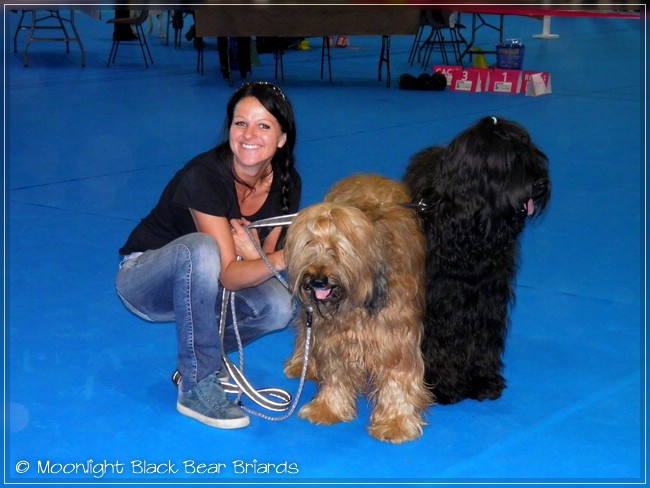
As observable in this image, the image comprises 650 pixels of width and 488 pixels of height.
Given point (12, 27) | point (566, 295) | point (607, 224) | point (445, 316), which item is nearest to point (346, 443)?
point (445, 316)

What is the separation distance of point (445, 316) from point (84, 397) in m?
1.36

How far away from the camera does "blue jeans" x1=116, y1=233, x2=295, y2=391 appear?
3.07 m

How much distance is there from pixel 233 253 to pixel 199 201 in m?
0.22

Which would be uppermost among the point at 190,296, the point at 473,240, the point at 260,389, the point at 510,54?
A: the point at 510,54

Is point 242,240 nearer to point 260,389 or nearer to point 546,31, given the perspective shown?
point 260,389

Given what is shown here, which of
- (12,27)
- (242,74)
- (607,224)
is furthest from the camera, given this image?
(12,27)

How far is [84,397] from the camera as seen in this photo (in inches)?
130

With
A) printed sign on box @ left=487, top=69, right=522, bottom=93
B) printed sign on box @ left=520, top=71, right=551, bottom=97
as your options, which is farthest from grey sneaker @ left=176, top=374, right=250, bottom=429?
printed sign on box @ left=487, top=69, right=522, bottom=93

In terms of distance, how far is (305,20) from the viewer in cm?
1061

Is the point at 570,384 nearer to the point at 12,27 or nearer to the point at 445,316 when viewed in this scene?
the point at 445,316

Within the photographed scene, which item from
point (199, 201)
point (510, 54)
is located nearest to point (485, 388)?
point (199, 201)

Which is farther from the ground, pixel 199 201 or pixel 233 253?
pixel 199 201

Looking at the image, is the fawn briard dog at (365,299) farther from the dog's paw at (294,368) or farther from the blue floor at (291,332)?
the dog's paw at (294,368)

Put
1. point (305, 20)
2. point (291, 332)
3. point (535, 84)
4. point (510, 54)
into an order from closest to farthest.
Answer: point (291, 332) < point (535, 84) < point (305, 20) < point (510, 54)
